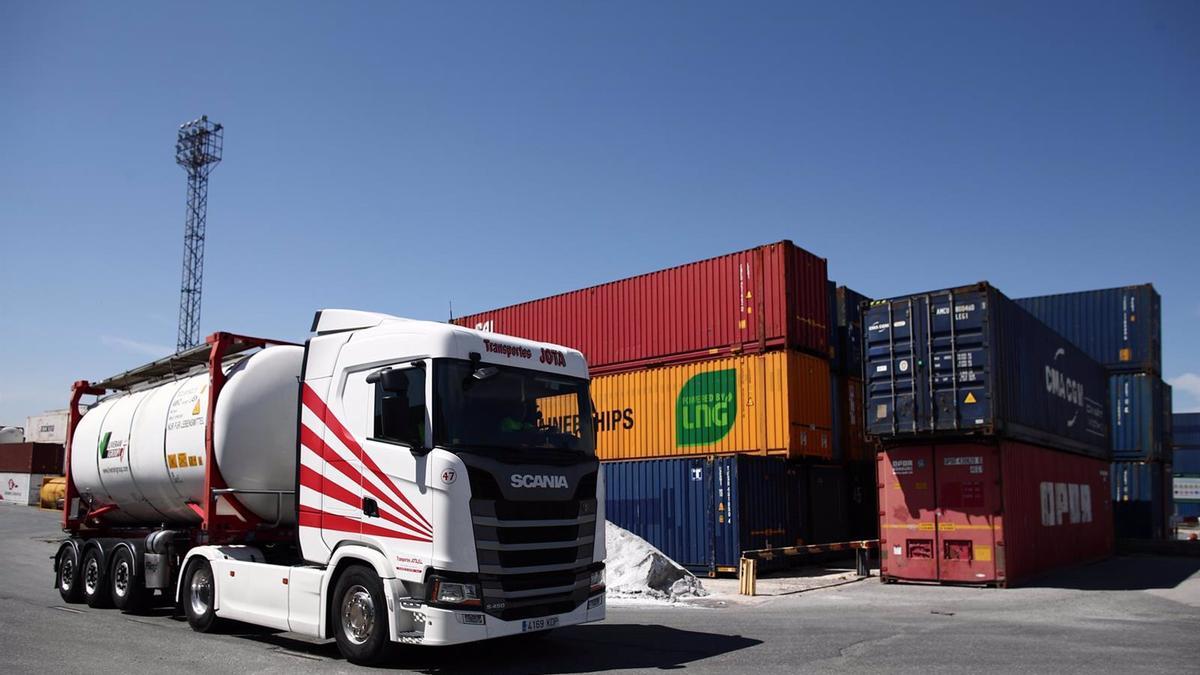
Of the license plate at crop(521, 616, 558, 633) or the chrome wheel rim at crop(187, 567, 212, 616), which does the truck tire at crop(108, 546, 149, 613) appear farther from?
the license plate at crop(521, 616, 558, 633)

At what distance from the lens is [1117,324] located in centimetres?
2853

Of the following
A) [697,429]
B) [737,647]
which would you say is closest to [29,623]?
[737,647]

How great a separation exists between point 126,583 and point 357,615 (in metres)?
5.96

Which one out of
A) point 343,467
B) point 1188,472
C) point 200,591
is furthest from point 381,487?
point 1188,472

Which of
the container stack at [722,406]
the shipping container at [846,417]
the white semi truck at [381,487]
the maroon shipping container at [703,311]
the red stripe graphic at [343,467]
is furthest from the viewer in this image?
the shipping container at [846,417]

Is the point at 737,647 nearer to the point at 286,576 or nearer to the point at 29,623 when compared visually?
the point at 286,576

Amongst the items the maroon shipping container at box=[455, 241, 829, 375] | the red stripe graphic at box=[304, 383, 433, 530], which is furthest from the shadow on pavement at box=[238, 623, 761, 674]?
the maroon shipping container at box=[455, 241, 829, 375]

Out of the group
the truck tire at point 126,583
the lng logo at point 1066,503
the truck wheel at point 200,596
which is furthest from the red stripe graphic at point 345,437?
the lng logo at point 1066,503

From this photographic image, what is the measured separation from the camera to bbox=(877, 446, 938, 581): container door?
673 inches

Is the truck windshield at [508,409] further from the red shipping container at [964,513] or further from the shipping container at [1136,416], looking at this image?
the shipping container at [1136,416]

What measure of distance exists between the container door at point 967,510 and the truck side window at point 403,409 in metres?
11.9

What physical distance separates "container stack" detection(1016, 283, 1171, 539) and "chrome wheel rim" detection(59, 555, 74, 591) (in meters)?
28.1

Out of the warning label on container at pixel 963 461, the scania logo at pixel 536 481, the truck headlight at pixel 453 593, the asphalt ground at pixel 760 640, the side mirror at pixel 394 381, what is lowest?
the asphalt ground at pixel 760 640

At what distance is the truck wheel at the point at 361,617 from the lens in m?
8.62
